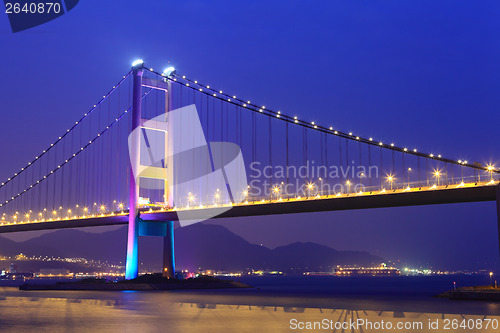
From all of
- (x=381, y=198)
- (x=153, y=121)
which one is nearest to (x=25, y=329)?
(x=381, y=198)

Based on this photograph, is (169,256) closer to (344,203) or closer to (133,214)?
(133,214)

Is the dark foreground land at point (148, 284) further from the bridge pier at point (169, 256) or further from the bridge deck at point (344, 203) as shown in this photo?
the bridge deck at point (344, 203)

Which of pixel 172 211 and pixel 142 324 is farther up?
pixel 172 211

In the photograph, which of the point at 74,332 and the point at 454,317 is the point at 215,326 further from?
the point at 454,317

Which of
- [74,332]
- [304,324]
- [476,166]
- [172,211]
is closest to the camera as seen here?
[74,332]

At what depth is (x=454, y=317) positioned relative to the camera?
26.0 metres

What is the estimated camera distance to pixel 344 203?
43.6 metres

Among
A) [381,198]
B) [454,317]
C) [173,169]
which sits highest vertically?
[173,169]

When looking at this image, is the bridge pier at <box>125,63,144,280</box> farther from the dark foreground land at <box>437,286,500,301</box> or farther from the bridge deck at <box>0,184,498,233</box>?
the dark foreground land at <box>437,286,500,301</box>

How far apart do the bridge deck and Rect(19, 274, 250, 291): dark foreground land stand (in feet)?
15.7

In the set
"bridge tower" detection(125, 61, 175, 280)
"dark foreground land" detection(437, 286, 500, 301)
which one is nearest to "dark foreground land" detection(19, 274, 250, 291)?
"bridge tower" detection(125, 61, 175, 280)

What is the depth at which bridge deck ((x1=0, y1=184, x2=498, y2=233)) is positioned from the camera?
3794cm

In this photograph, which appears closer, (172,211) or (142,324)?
(142,324)

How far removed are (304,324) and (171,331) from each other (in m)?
4.31
